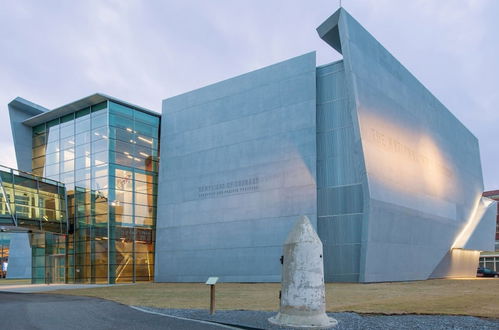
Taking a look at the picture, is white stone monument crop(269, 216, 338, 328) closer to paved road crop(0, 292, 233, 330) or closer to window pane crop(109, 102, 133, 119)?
paved road crop(0, 292, 233, 330)

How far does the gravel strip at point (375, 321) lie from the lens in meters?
8.99

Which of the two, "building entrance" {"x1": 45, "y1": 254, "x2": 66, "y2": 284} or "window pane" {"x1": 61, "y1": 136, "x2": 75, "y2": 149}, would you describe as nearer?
"building entrance" {"x1": 45, "y1": 254, "x2": 66, "y2": 284}

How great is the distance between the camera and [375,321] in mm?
9703

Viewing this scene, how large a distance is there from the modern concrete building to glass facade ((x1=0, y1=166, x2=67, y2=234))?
3.77 feet

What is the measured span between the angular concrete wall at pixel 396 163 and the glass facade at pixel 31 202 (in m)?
22.9

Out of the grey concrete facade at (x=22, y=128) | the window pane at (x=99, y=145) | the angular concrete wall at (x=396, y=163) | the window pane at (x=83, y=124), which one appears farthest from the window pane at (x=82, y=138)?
the angular concrete wall at (x=396, y=163)

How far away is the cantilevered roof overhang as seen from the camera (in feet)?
111

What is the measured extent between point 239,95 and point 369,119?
10.1m

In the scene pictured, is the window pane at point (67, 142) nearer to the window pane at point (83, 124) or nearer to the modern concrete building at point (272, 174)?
the modern concrete building at point (272, 174)

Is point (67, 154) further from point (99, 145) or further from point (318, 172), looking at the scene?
point (318, 172)

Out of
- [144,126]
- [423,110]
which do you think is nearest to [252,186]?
[144,126]

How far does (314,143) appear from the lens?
91.9 ft

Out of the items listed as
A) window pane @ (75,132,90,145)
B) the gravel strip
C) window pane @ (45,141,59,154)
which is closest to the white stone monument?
the gravel strip

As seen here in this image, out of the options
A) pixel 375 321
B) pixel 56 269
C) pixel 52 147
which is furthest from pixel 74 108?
pixel 375 321
